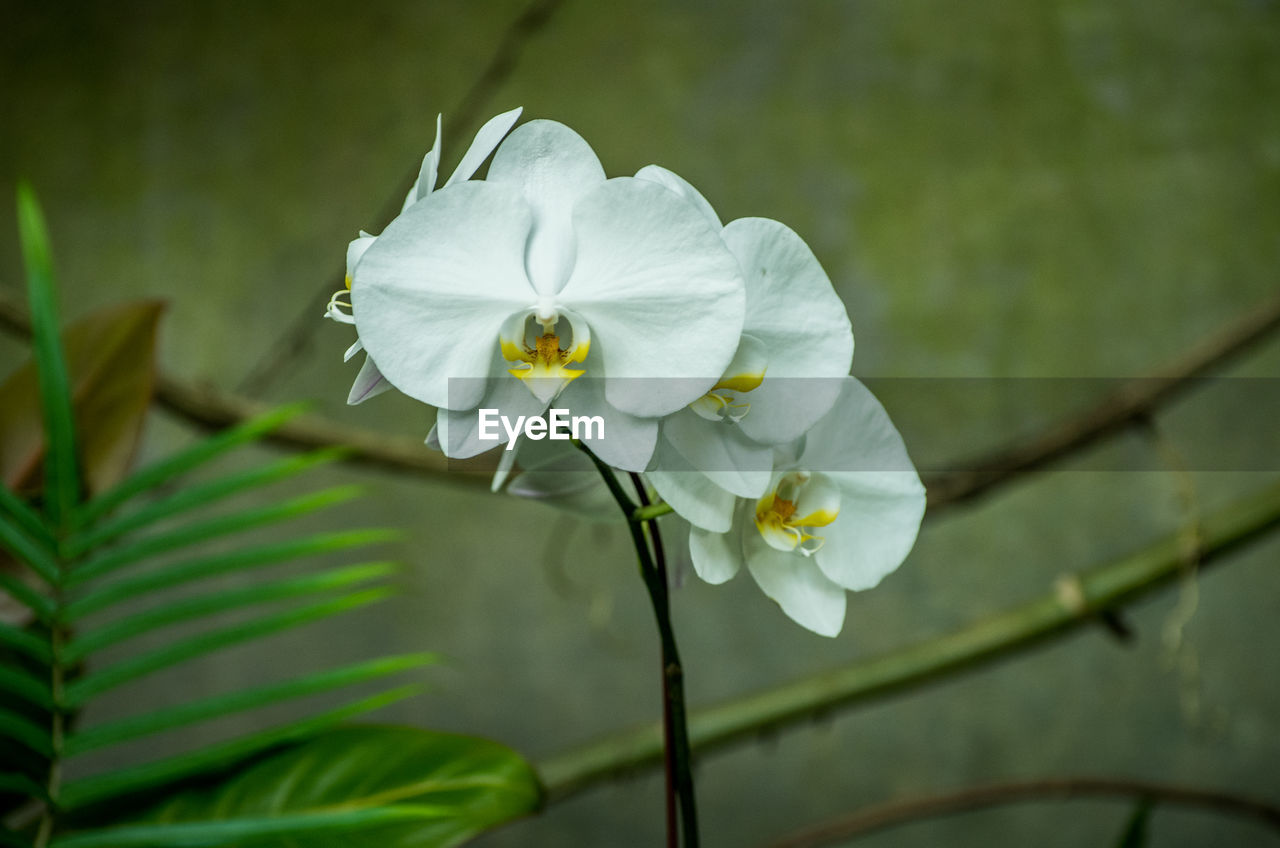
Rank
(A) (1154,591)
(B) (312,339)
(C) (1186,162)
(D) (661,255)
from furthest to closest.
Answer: (B) (312,339) < (C) (1186,162) < (A) (1154,591) < (D) (661,255)

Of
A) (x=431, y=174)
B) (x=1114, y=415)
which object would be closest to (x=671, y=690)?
(x=431, y=174)

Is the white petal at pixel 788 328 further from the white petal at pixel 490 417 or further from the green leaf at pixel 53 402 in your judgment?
the green leaf at pixel 53 402

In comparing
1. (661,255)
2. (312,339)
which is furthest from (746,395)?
(312,339)

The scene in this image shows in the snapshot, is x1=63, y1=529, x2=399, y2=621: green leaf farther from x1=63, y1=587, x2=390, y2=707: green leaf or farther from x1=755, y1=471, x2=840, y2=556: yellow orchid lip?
x1=755, y1=471, x2=840, y2=556: yellow orchid lip

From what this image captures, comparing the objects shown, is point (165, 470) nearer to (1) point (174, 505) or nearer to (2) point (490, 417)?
(1) point (174, 505)

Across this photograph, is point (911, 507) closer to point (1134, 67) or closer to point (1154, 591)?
point (1154, 591)

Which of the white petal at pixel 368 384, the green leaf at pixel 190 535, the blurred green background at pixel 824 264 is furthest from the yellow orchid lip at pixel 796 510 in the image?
the blurred green background at pixel 824 264

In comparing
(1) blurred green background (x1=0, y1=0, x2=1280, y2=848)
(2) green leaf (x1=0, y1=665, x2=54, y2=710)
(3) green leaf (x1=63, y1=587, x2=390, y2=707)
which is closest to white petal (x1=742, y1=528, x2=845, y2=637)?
(3) green leaf (x1=63, y1=587, x2=390, y2=707)
